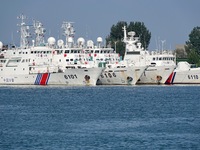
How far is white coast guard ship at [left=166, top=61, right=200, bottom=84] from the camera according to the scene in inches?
4732

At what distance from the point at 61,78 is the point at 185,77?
61.6 feet

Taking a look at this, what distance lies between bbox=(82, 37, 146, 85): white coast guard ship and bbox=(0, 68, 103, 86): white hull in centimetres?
308

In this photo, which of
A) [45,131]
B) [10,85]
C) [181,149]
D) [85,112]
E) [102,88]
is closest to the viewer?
[181,149]

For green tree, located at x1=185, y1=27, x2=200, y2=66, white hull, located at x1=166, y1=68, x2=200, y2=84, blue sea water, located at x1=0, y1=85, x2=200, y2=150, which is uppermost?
green tree, located at x1=185, y1=27, x2=200, y2=66

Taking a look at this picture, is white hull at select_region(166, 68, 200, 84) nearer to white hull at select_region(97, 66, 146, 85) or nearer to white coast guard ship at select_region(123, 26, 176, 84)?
white coast guard ship at select_region(123, 26, 176, 84)

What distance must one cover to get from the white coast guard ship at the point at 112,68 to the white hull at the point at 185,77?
7977mm

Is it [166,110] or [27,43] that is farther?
[27,43]

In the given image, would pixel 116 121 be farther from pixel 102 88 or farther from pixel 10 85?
pixel 10 85

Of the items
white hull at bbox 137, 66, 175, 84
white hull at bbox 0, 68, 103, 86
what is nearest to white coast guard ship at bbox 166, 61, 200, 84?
white hull at bbox 137, 66, 175, 84

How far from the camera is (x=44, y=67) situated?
371 ft

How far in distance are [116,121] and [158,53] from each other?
190 ft

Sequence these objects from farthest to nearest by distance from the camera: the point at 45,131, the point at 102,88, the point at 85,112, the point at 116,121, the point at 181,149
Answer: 1. the point at 102,88
2. the point at 85,112
3. the point at 116,121
4. the point at 45,131
5. the point at 181,149

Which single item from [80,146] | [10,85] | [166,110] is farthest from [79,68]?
[80,146]

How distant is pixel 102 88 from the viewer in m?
108
